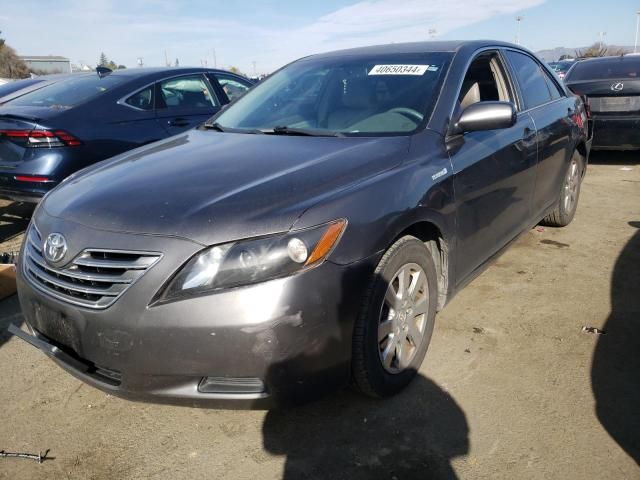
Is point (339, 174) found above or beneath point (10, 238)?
above

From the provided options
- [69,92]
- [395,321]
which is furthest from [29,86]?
[395,321]

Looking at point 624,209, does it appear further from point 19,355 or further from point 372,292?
point 19,355

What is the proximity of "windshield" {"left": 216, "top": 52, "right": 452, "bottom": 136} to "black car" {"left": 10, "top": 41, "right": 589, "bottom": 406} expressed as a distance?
0.05 feet

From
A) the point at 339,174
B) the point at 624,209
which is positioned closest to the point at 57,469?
the point at 339,174

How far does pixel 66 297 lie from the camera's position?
216 cm

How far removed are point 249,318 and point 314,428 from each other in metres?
0.77

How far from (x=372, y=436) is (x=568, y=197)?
3.57 meters

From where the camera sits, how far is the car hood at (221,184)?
79.9 inches

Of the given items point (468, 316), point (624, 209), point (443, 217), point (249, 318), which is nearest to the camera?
point (249, 318)

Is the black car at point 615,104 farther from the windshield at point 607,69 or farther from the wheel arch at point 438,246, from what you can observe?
the wheel arch at point 438,246

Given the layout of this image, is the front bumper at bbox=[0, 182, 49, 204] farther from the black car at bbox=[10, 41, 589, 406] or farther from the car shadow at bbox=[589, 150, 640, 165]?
the car shadow at bbox=[589, 150, 640, 165]

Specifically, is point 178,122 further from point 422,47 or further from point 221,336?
point 221,336

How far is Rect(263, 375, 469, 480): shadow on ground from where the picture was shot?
2125 mm

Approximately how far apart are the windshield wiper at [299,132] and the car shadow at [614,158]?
6.90m
